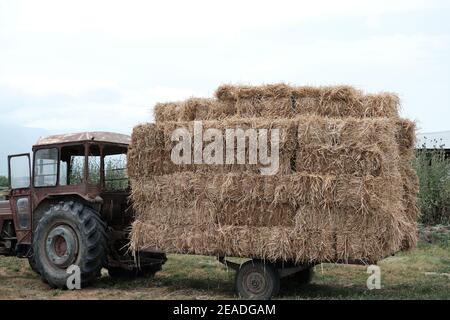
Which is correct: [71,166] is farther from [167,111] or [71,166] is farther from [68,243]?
[167,111]

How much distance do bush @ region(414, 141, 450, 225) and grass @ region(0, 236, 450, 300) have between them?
456cm

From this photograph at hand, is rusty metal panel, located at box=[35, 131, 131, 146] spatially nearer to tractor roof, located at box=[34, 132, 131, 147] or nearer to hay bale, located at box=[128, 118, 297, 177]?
tractor roof, located at box=[34, 132, 131, 147]

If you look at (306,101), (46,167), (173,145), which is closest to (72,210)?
(46,167)

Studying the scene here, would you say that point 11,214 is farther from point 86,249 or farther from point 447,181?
point 447,181

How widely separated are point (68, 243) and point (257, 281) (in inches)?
119

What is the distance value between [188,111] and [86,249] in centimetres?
257

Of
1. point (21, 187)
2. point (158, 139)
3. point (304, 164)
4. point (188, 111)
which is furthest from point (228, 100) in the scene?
point (21, 187)

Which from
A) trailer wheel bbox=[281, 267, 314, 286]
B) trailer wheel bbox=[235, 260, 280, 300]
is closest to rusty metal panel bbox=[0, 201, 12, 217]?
trailer wheel bbox=[235, 260, 280, 300]

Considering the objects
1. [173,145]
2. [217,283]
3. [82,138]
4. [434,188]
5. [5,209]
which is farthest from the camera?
[434,188]

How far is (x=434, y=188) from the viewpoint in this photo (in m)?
17.0

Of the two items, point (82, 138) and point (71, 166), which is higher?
point (82, 138)

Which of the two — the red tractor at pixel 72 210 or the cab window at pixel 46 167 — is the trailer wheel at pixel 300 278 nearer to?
the red tractor at pixel 72 210

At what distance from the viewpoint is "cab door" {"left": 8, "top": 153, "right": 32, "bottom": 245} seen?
9953 mm

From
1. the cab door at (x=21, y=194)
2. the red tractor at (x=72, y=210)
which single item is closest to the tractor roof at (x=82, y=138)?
the red tractor at (x=72, y=210)
